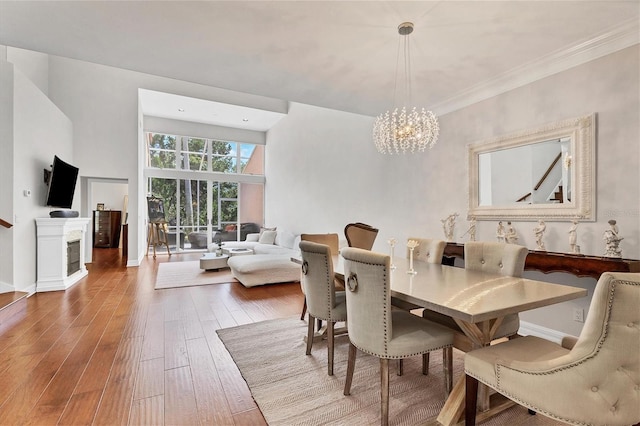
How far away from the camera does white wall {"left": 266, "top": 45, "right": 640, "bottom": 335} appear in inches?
94.6

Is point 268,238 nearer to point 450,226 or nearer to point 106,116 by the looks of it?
point 106,116

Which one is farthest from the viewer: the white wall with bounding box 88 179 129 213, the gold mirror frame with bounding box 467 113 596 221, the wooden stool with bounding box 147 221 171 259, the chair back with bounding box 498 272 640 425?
the white wall with bounding box 88 179 129 213

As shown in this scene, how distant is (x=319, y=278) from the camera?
229cm

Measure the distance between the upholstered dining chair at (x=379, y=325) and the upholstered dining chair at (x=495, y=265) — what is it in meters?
0.24

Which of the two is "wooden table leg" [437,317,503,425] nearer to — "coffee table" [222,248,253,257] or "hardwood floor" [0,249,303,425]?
"hardwood floor" [0,249,303,425]

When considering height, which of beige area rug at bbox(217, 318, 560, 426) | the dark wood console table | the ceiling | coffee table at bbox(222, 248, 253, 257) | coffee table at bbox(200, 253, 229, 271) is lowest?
beige area rug at bbox(217, 318, 560, 426)

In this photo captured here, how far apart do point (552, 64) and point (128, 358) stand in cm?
445

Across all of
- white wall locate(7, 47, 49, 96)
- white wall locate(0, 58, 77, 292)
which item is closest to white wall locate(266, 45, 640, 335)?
white wall locate(0, 58, 77, 292)

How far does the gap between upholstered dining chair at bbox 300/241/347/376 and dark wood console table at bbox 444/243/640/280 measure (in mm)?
1727

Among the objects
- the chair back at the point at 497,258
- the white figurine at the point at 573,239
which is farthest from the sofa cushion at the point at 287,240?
the white figurine at the point at 573,239

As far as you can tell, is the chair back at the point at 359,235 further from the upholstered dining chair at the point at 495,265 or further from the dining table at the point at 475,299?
the dining table at the point at 475,299

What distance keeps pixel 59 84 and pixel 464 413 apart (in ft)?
27.5

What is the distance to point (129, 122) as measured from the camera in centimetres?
677

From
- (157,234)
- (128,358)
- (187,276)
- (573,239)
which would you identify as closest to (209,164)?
(157,234)
